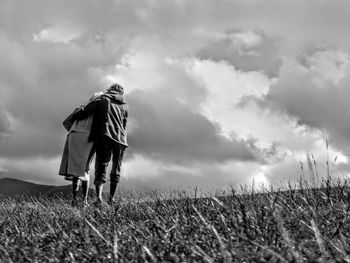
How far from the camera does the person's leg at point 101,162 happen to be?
992cm

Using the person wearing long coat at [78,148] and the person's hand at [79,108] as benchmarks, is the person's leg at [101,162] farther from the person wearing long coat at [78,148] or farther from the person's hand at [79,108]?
the person's hand at [79,108]

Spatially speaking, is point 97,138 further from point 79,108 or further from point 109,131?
point 79,108

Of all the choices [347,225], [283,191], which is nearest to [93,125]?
[283,191]

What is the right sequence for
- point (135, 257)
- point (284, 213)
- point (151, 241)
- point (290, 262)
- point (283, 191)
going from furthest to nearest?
1. point (283, 191)
2. point (284, 213)
3. point (151, 241)
4. point (135, 257)
5. point (290, 262)

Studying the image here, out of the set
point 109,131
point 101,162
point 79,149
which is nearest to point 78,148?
point 79,149

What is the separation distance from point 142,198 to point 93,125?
120 inches

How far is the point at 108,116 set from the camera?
9.95m

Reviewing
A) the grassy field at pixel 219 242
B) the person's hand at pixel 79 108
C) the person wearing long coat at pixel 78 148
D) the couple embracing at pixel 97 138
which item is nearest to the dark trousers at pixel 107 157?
the couple embracing at pixel 97 138

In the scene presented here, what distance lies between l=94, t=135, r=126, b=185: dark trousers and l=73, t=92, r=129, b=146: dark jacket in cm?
11

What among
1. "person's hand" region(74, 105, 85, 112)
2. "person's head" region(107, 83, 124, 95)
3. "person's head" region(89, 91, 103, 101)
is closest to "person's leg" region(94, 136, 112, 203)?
"person's hand" region(74, 105, 85, 112)

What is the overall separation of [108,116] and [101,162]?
877 mm

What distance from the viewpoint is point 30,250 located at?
339 cm

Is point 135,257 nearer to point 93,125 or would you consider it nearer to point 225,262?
point 225,262

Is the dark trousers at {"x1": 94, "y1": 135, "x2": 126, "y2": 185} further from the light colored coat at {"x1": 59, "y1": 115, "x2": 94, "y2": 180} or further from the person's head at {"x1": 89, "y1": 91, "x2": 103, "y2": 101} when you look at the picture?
the person's head at {"x1": 89, "y1": 91, "x2": 103, "y2": 101}
